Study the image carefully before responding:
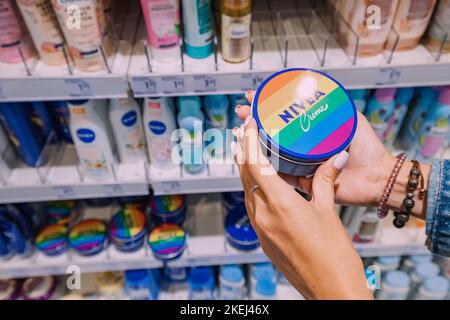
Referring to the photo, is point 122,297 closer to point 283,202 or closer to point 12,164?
point 12,164

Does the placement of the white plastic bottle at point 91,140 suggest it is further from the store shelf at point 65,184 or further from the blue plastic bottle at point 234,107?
the blue plastic bottle at point 234,107

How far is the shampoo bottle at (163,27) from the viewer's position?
94cm

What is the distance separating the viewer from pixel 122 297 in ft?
5.23

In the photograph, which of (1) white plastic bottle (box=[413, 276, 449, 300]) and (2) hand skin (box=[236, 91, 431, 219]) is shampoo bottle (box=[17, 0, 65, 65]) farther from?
(1) white plastic bottle (box=[413, 276, 449, 300])

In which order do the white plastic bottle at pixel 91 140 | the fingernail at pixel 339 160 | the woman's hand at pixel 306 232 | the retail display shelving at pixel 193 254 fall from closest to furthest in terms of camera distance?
the woman's hand at pixel 306 232 < the fingernail at pixel 339 160 < the white plastic bottle at pixel 91 140 < the retail display shelving at pixel 193 254

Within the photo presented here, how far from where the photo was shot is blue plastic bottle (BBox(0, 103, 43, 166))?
1.18 meters

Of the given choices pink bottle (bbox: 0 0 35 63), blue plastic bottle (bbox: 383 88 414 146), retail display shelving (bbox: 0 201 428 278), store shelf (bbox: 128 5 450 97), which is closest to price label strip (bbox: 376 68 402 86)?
store shelf (bbox: 128 5 450 97)

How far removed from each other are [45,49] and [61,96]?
126 mm

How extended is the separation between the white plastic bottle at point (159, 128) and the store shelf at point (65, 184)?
65 mm

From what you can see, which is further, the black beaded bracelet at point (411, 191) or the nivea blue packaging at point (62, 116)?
the nivea blue packaging at point (62, 116)

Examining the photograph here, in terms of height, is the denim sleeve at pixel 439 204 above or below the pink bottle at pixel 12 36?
below

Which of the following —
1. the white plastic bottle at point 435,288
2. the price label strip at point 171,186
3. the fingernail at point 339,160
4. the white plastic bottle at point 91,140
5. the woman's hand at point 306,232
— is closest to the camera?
the woman's hand at point 306,232

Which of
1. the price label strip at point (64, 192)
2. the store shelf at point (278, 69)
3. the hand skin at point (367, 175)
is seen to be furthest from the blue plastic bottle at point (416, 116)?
the price label strip at point (64, 192)

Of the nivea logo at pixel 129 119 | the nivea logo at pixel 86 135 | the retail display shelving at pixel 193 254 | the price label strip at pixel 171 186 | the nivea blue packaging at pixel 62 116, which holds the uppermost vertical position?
the nivea logo at pixel 129 119
